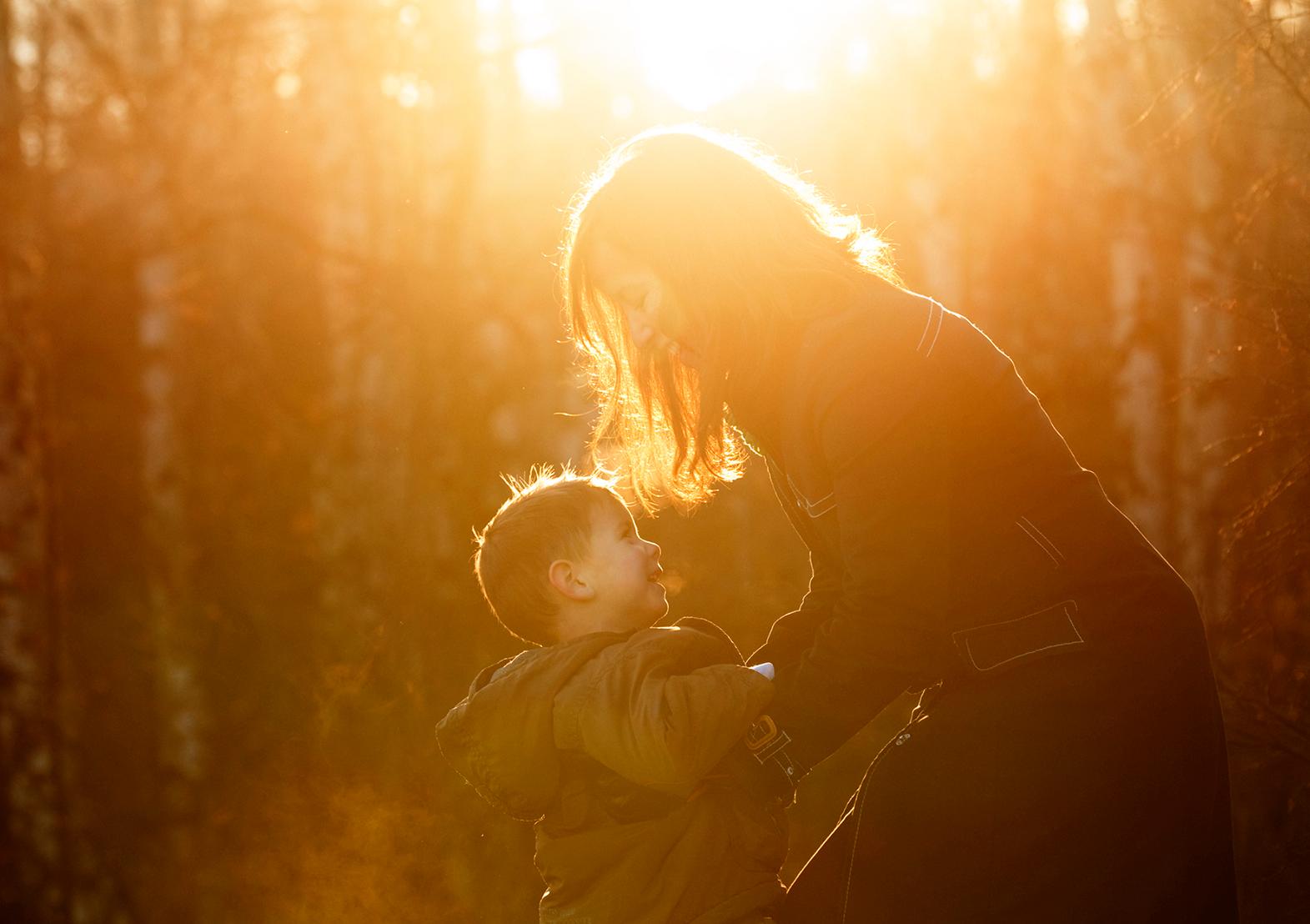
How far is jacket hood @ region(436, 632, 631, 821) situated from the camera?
216cm

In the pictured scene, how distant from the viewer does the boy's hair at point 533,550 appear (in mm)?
2373

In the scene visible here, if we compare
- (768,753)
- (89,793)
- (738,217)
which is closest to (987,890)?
(768,753)

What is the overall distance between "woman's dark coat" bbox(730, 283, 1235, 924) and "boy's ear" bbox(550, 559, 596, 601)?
1.54 ft

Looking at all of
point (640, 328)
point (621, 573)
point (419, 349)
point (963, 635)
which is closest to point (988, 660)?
point (963, 635)

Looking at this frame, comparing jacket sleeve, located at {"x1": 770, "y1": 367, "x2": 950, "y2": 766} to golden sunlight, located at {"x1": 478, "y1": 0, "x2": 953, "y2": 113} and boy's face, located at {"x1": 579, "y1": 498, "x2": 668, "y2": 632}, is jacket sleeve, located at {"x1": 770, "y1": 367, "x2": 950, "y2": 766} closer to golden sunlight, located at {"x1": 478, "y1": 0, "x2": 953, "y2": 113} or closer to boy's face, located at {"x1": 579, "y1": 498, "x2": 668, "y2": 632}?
boy's face, located at {"x1": 579, "y1": 498, "x2": 668, "y2": 632}

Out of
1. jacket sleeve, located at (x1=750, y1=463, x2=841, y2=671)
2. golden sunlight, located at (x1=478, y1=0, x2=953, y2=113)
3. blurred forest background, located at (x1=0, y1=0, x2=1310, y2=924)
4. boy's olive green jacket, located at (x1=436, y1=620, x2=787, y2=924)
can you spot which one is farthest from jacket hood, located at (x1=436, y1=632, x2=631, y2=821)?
golden sunlight, located at (x1=478, y1=0, x2=953, y2=113)

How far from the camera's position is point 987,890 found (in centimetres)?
193

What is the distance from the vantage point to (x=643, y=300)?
228 cm

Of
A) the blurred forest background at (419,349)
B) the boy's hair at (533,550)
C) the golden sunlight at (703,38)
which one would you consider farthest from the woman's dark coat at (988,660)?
the golden sunlight at (703,38)

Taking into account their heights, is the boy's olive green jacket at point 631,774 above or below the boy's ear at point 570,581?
below

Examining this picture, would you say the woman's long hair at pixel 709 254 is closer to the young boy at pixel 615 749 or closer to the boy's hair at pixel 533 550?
the boy's hair at pixel 533 550

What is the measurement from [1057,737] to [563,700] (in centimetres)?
77

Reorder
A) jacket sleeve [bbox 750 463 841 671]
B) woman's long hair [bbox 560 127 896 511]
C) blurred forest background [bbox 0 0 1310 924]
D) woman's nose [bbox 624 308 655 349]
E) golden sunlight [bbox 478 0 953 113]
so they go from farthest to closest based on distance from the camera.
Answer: golden sunlight [bbox 478 0 953 113] → blurred forest background [bbox 0 0 1310 924] → jacket sleeve [bbox 750 463 841 671] → woman's nose [bbox 624 308 655 349] → woman's long hair [bbox 560 127 896 511]

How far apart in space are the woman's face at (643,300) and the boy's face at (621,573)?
0.34 metres
